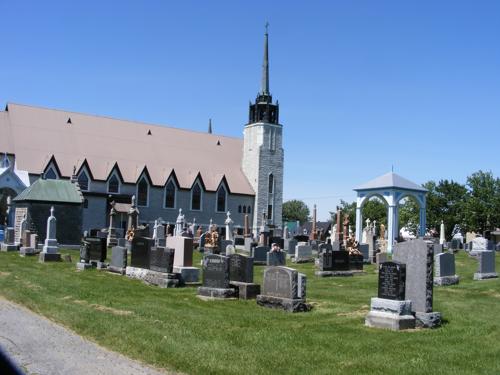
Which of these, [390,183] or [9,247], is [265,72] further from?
[9,247]

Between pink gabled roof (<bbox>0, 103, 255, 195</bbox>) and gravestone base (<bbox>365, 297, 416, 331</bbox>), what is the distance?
4462cm

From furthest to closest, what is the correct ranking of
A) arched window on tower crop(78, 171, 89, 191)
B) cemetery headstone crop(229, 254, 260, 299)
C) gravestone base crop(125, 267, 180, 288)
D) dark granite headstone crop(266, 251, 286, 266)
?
1. arched window on tower crop(78, 171, 89, 191)
2. dark granite headstone crop(266, 251, 286, 266)
3. gravestone base crop(125, 267, 180, 288)
4. cemetery headstone crop(229, 254, 260, 299)

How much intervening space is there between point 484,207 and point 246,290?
5582 cm

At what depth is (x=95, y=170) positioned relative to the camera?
54094mm

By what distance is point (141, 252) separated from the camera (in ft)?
62.1

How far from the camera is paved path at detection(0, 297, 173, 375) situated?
24.6ft

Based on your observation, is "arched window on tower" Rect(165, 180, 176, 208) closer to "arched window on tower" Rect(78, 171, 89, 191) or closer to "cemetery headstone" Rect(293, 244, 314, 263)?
"arched window on tower" Rect(78, 171, 89, 191)

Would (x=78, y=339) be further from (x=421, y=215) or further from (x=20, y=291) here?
(x=421, y=215)

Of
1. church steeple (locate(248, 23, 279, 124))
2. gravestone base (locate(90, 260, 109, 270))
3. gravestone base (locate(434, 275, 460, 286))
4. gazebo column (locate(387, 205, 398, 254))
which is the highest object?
church steeple (locate(248, 23, 279, 124))

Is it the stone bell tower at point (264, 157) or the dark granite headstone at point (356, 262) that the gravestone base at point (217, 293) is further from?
the stone bell tower at point (264, 157)

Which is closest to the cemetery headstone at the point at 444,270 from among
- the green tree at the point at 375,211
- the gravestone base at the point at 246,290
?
the gravestone base at the point at 246,290

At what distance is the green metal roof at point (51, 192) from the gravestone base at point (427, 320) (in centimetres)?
2614

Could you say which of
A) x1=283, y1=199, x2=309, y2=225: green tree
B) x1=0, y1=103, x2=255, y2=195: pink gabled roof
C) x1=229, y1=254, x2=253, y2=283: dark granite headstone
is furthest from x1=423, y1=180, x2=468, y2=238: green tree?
x1=283, y1=199, x2=309, y2=225: green tree

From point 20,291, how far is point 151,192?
42.8 meters
